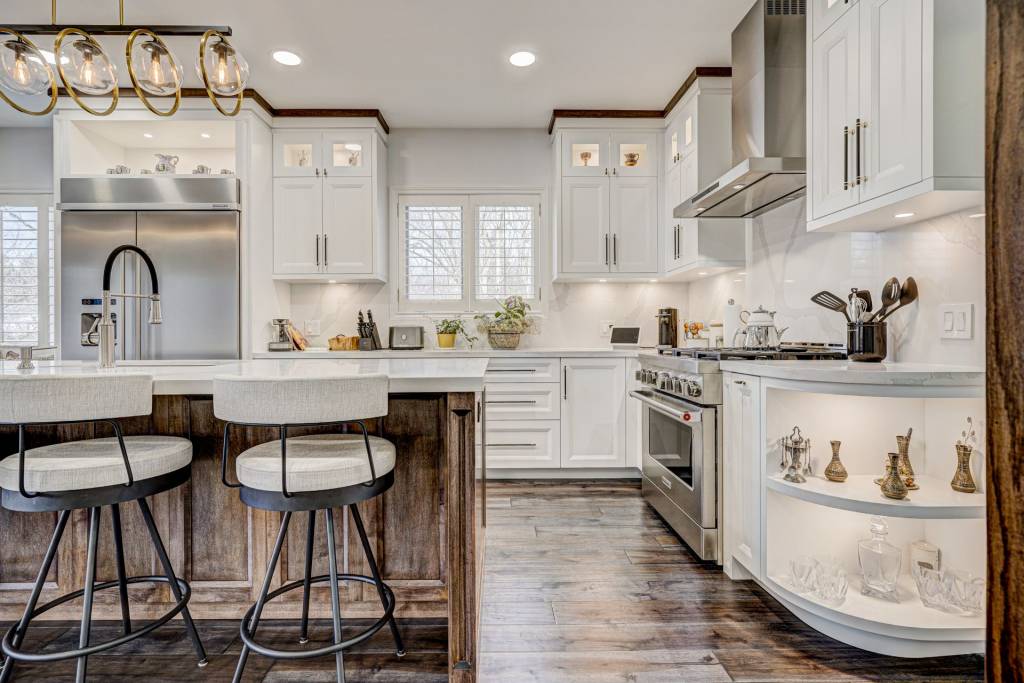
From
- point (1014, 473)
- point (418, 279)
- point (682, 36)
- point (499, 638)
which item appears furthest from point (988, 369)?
point (418, 279)

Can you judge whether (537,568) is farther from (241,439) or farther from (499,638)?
(241,439)

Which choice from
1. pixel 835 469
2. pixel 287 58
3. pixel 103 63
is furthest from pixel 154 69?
pixel 835 469

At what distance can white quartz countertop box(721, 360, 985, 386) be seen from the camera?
1586 mm

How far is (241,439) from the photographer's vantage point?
1771 millimetres

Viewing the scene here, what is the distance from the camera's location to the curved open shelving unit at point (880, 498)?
1.61 m

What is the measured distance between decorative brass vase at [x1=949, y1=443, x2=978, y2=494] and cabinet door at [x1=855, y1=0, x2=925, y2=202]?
0.89 m

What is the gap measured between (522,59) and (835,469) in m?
2.70

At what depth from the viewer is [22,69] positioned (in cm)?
181

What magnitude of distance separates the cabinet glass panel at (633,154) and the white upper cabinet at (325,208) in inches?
72.8

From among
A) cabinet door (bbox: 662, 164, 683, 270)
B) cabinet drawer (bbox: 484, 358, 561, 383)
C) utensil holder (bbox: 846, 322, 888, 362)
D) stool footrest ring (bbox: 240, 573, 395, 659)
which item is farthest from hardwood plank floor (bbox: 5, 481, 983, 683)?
cabinet door (bbox: 662, 164, 683, 270)

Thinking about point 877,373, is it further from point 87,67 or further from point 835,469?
point 87,67

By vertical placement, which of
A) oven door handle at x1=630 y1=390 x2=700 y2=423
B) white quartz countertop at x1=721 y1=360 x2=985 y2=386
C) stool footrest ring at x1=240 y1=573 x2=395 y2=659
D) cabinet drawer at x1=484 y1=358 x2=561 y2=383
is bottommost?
stool footrest ring at x1=240 y1=573 x2=395 y2=659

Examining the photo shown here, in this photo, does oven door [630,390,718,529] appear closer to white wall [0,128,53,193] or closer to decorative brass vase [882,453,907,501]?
decorative brass vase [882,453,907,501]

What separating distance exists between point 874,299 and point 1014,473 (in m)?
2.10
